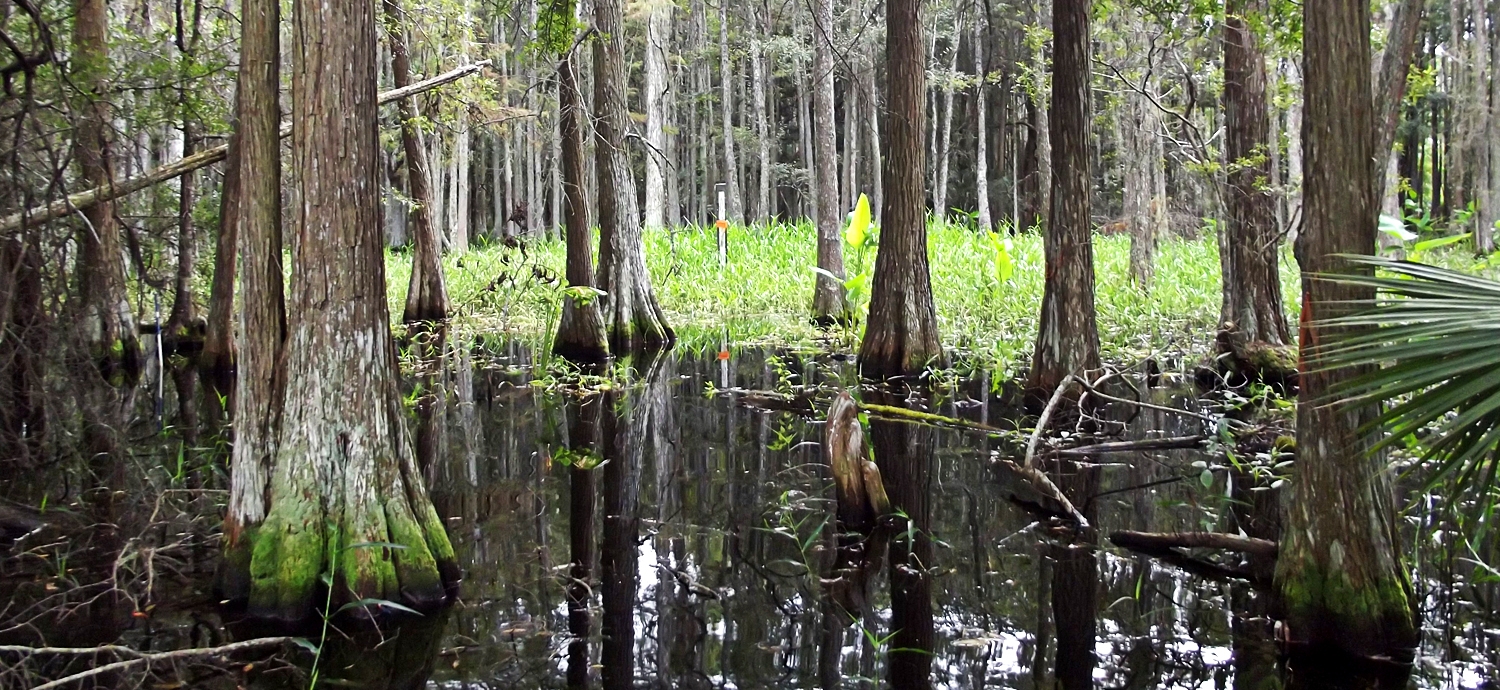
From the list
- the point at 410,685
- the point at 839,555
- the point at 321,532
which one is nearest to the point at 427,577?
the point at 321,532

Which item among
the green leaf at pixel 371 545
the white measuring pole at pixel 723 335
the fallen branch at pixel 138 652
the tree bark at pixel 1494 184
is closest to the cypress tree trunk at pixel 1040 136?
the white measuring pole at pixel 723 335

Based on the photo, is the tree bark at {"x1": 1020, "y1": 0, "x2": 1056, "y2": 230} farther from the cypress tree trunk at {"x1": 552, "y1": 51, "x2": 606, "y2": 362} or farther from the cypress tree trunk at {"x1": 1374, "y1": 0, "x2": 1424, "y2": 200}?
the cypress tree trunk at {"x1": 552, "y1": 51, "x2": 606, "y2": 362}

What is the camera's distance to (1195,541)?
5.11 meters

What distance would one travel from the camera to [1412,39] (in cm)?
811

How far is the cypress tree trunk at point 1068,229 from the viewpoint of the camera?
895 cm

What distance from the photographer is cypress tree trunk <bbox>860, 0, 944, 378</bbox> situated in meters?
11.0

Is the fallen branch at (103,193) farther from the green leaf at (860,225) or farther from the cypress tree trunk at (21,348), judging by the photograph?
the green leaf at (860,225)

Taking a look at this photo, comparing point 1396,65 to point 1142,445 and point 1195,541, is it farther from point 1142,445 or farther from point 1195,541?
point 1195,541

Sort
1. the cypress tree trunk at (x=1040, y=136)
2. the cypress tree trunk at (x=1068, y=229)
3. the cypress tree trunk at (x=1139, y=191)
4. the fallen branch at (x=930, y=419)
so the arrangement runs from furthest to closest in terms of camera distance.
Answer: the cypress tree trunk at (x=1139, y=191), the cypress tree trunk at (x=1040, y=136), the cypress tree trunk at (x=1068, y=229), the fallen branch at (x=930, y=419)

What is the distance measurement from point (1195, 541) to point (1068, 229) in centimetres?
454

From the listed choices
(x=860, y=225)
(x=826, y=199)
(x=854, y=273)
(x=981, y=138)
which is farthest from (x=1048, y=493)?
(x=981, y=138)

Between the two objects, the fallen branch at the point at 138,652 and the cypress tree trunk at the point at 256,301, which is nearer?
the fallen branch at the point at 138,652

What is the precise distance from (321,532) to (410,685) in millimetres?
990

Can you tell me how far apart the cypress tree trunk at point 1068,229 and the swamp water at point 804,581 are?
0.69m
